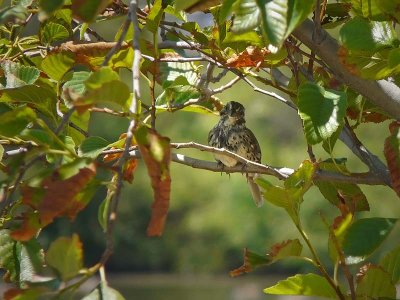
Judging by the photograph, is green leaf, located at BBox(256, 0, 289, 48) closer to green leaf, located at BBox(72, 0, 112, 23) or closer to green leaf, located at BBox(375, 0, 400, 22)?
green leaf, located at BBox(72, 0, 112, 23)

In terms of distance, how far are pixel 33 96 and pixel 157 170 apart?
0.40 m

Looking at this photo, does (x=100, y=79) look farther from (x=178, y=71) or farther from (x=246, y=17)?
(x=178, y=71)

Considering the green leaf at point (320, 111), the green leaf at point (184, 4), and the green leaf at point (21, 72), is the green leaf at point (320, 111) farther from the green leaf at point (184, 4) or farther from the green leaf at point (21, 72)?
the green leaf at point (21, 72)

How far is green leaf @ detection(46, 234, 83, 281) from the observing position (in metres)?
0.74

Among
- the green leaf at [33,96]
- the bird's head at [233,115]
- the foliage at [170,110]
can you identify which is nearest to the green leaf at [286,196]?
the foliage at [170,110]

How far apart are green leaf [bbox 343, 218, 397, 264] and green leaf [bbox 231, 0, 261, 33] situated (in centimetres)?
25

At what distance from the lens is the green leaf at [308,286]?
3.17 feet

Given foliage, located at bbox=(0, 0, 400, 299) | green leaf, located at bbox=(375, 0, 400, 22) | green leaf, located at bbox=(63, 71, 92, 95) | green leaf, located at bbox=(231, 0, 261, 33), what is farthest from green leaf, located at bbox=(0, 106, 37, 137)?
green leaf, located at bbox=(375, 0, 400, 22)

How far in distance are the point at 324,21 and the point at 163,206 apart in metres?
0.65

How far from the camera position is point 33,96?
112 centimetres

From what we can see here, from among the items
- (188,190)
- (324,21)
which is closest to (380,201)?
(188,190)

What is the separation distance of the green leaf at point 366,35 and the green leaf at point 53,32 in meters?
0.54

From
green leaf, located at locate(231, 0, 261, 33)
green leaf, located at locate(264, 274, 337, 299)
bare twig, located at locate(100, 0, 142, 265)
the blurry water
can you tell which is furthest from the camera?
the blurry water

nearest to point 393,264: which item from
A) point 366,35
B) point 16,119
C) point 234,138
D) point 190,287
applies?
point 366,35
